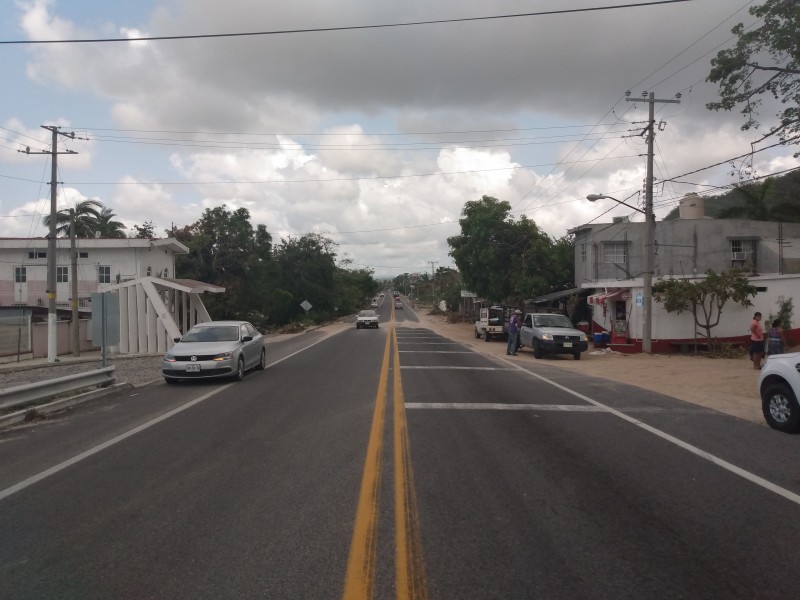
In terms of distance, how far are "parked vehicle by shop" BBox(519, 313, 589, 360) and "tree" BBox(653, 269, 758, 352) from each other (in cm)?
343

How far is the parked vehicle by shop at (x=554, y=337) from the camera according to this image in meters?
22.7

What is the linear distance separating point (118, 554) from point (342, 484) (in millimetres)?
2205

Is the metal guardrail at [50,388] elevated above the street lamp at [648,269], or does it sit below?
below

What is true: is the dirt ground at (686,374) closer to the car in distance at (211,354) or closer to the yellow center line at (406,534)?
the yellow center line at (406,534)

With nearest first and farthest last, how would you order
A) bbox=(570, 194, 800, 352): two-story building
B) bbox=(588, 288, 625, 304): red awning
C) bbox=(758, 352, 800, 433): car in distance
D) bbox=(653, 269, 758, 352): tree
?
bbox=(758, 352, 800, 433): car in distance < bbox=(653, 269, 758, 352): tree < bbox=(588, 288, 625, 304): red awning < bbox=(570, 194, 800, 352): two-story building

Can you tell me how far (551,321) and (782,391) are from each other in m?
15.0

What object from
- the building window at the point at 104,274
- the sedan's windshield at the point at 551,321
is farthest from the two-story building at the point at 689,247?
the building window at the point at 104,274

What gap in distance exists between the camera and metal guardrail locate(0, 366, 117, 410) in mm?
10180

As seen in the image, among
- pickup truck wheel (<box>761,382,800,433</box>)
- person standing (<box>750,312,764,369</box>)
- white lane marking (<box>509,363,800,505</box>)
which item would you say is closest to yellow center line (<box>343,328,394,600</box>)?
white lane marking (<box>509,363,800,505</box>)

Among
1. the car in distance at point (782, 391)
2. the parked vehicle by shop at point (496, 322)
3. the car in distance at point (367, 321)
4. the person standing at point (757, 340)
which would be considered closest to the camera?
the car in distance at point (782, 391)

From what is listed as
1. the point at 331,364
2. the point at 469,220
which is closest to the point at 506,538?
the point at 331,364

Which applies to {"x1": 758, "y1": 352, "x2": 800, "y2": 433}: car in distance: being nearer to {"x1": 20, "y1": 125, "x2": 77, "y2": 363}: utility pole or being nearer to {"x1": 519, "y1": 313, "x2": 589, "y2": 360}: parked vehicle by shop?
{"x1": 519, "y1": 313, "x2": 589, "y2": 360}: parked vehicle by shop

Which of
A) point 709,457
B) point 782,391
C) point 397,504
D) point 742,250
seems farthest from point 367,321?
point 397,504

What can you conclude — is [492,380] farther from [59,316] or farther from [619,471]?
[59,316]
